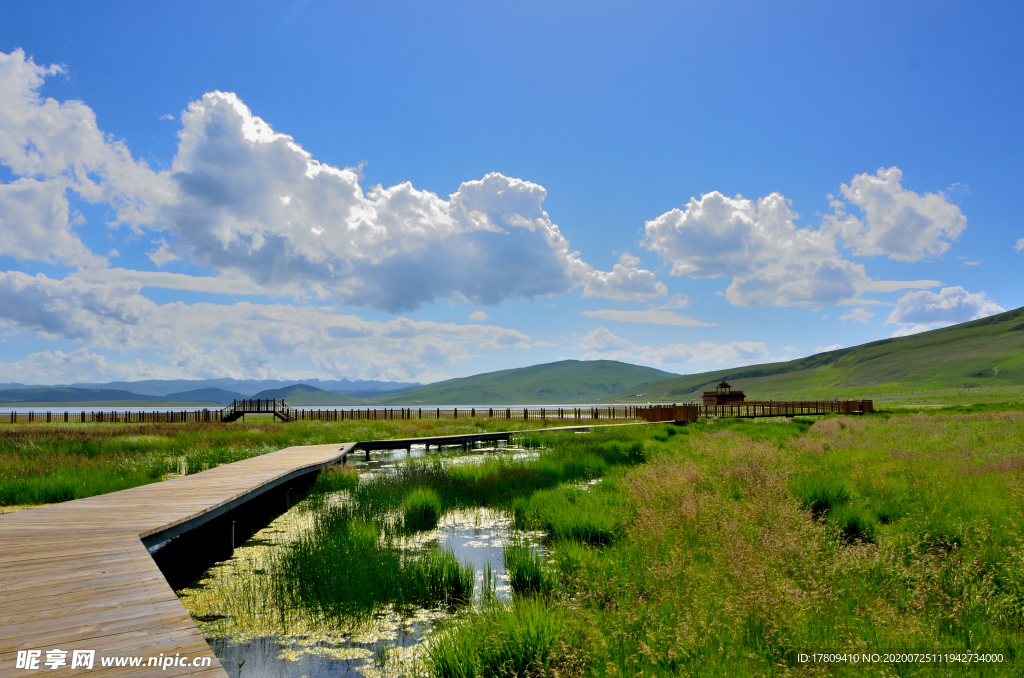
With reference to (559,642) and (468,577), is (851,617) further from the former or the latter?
(468,577)

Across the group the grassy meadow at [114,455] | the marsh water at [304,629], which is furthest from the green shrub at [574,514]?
the grassy meadow at [114,455]

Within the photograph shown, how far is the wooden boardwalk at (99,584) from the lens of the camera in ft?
12.7

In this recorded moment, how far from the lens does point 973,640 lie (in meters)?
4.48

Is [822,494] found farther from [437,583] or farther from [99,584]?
[99,584]

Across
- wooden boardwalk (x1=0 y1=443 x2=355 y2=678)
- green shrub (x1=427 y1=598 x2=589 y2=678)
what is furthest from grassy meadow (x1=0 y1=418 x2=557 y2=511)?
green shrub (x1=427 y1=598 x2=589 y2=678)

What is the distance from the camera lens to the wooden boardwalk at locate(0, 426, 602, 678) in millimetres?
3881

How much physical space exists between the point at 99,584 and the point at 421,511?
6.44 metres

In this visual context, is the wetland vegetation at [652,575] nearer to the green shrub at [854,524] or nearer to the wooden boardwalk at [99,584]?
the green shrub at [854,524]

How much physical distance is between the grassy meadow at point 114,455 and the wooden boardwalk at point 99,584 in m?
3.68

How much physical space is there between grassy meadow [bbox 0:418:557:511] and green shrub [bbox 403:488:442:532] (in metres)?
6.98

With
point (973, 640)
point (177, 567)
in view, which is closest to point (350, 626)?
point (177, 567)

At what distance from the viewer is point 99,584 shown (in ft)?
17.0

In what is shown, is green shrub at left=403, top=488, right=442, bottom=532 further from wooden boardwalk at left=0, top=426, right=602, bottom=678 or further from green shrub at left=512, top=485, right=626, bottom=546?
wooden boardwalk at left=0, top=426, right=602, bottom=678

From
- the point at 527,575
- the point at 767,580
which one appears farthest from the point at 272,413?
the point at 767,580
